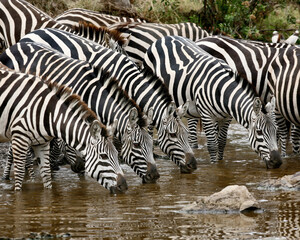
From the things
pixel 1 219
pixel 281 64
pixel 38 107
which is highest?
pixel 281 64

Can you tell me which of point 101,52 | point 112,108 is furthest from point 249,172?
point 101,52

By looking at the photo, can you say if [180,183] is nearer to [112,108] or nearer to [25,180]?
[112,108]

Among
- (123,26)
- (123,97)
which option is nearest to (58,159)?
(123,97)

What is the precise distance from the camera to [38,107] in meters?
9.06

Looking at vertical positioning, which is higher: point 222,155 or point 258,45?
point 258,45

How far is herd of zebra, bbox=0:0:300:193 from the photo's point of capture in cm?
900

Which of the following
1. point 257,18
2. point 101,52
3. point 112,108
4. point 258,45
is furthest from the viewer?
point 257,18

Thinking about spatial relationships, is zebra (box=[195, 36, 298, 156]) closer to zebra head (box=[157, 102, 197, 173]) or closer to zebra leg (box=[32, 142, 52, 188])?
zebra head (box=[157, 102, 197, 173])

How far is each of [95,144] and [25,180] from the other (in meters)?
2.01

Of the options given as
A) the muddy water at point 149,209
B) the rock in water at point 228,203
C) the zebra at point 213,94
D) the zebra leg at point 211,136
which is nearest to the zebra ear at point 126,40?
the zebra at point 213,94

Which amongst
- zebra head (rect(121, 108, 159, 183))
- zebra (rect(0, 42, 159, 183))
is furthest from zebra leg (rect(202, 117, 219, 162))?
zebra head (rect(121, 108, 159, 183))

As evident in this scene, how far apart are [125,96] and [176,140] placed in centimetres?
112

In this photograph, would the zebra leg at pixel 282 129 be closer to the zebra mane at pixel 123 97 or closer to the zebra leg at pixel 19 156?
the zebra mane at pixel 123 97

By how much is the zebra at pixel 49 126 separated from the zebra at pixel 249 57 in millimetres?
4610
